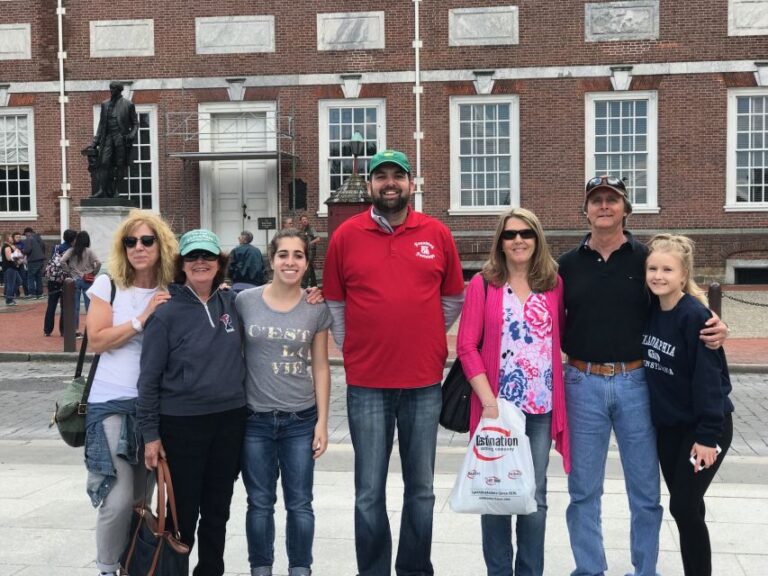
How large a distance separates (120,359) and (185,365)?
1.09 feet

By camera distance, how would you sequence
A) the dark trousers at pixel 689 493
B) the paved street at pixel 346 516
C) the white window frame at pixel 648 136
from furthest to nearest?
1. the white window frame at pixel 648 136
2. the paved street at pixel 346 516
3. the dark trousers at pixel 689 493

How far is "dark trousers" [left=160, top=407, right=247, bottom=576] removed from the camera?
3.79m

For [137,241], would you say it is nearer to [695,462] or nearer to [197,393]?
[197,393]

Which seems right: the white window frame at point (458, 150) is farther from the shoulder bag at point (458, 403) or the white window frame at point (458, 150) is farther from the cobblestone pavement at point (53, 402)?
the shoulder bag at point (458, 403)

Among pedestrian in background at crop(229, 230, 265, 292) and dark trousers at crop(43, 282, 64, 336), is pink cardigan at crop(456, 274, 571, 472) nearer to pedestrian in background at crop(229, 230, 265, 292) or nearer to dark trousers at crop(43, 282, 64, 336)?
pedestrian in background at crop(229, 230, 265, 292)

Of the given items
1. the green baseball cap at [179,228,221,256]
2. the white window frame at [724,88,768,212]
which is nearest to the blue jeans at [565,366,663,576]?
the green baseball cap at [179,228,221,256]

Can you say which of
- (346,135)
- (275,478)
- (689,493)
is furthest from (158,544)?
(346,135)

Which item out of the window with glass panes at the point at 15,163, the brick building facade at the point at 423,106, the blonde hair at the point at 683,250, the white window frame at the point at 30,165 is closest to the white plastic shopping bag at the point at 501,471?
the blonde hair at the point at 683,250

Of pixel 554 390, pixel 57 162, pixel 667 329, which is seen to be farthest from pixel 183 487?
pixel 57 162

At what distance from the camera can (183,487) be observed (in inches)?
151

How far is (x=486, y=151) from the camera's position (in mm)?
21453

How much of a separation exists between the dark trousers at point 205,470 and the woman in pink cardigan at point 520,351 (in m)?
1.06

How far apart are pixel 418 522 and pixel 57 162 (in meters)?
20.6

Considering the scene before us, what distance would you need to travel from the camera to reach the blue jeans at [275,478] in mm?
4020
